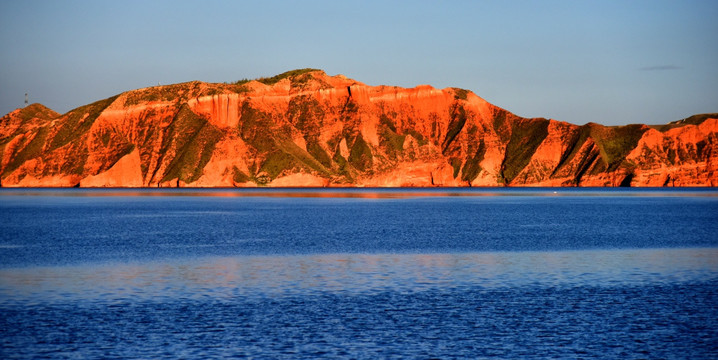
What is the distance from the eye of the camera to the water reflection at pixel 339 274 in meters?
34.2

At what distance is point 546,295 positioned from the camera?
1296 inches

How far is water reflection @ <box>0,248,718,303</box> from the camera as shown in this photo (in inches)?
1348

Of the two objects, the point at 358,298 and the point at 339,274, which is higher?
the point at 358,298

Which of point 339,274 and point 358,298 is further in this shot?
point 339,274

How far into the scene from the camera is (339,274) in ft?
131

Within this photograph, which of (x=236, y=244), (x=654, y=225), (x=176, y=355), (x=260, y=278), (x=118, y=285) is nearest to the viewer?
(x=176, y=355)

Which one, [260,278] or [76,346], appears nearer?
[76,346]

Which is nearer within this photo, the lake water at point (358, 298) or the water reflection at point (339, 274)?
the lake water at point (358, 298)

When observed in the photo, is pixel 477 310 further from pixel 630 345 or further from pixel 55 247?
pixel 55 247

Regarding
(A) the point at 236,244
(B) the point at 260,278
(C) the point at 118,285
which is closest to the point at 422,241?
(A) the point at 236,244

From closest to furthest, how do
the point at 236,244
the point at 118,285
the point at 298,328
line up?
1. the point at 298,328
2. the point at 118,285
3. the point at 236,244

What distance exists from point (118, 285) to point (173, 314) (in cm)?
866

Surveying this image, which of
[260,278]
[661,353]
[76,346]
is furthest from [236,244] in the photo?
[661,353]

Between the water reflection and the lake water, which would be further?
the water reflection
